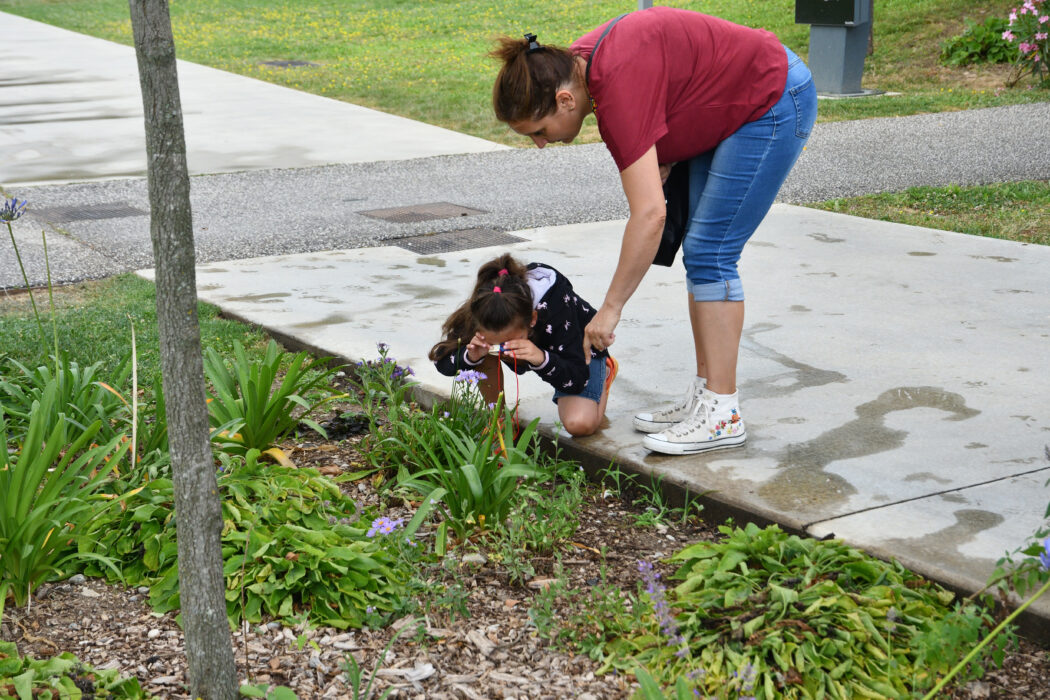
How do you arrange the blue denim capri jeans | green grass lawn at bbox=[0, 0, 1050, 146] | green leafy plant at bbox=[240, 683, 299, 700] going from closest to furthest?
green leafy plant at bbox=[240, 683, 299, 700], the blue denim capri jeans, green grass lawn at bbox=[0, 0, 1050, 146]

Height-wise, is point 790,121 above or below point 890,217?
above

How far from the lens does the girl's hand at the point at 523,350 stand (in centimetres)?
335

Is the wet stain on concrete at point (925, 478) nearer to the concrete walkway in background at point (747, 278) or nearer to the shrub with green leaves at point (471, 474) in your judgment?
the concrete walkway in background at point (747, 278)

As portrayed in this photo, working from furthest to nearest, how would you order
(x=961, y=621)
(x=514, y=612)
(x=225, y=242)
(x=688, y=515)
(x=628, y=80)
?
(x=225, y=242) < (x=688, y=515) < (x=628, y=80) < (x=514, y=612) < (x=961, y=621)

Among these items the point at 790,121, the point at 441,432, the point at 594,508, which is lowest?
the point at 594,508

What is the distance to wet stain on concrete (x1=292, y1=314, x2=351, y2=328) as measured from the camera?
4.73 meters

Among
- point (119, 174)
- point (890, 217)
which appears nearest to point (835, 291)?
point (890, 217)

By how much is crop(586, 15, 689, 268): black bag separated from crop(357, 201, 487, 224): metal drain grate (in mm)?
3722

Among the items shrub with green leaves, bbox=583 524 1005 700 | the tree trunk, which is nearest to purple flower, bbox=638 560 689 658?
shrub with green leaves, bbox=583 524 1005 700

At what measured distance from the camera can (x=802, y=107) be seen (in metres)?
3.29

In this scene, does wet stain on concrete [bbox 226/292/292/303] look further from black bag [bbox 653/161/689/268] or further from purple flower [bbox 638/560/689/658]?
purple flower [bbox 638/560/689/658]

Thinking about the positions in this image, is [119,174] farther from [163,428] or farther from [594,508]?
[594,508]

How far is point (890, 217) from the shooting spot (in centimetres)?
671

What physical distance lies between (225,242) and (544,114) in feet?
13.3
